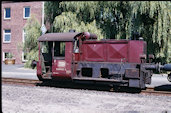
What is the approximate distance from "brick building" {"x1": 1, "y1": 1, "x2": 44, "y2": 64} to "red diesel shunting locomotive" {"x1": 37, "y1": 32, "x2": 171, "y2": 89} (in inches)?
691

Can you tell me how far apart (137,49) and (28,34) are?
1432cm

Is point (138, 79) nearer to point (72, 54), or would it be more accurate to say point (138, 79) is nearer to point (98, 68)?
point (98, 68)

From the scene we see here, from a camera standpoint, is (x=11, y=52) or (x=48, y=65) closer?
(x=48, y=65)

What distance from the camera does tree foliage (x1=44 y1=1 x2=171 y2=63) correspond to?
56.4 ft

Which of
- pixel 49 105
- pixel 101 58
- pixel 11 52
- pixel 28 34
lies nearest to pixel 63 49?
pixel 101 58

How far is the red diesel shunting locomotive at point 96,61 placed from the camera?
10.3 metres

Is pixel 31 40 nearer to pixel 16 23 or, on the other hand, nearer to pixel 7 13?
pixel 16 23

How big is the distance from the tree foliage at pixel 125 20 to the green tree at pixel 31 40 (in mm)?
3131

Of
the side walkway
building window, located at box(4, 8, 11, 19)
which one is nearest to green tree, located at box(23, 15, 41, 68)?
the side walkway

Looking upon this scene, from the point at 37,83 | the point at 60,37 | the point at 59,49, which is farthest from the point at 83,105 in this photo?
the point at 37,83

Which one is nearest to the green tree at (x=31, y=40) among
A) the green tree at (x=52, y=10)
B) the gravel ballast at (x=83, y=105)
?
the green tree at (x=52, y=10)

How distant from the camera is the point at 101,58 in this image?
37.3 feet

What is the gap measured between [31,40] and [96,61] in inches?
490

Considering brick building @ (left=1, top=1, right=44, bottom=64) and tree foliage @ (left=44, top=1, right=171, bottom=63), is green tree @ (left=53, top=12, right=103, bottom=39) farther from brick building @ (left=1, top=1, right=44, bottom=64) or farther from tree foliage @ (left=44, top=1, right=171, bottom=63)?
brick building @ (left=1, top=1, right=44, bottom=64)
